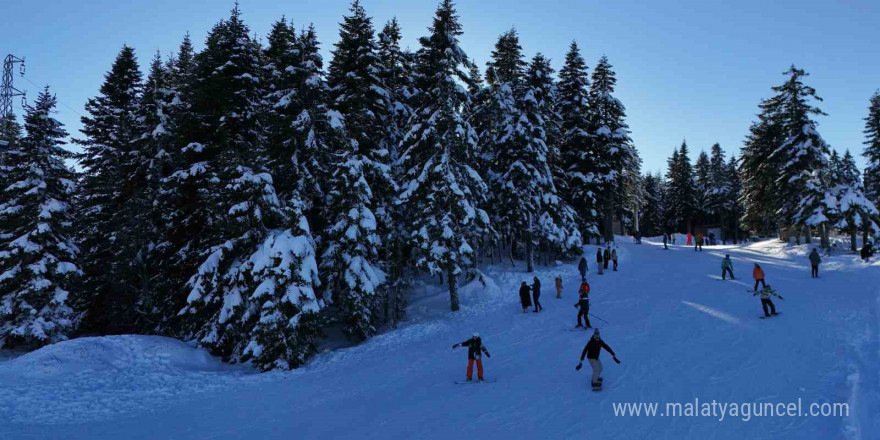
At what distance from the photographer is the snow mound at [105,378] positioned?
40.9 feet

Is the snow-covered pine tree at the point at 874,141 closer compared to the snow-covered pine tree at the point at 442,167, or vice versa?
the snow-covered pine tree at the point at 442,167

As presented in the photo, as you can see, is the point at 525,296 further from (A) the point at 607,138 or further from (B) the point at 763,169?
(B) the point at 763,169

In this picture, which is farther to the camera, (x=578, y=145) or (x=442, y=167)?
(x=578, y=145)

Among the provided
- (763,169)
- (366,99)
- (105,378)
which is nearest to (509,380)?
(105,378)

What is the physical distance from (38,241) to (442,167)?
1923 cm

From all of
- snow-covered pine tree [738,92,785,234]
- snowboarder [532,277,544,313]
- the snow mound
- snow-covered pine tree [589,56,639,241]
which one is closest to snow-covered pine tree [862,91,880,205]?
snow-covered pine tree [738,92,785,234]

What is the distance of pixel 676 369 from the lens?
12.8 meters

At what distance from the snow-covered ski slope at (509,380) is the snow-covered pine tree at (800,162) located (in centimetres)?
1114

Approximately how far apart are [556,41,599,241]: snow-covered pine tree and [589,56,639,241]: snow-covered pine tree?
2.63ft

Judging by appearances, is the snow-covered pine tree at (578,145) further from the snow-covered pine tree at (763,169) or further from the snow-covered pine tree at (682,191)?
the snow-covered pine tree at (682,191)

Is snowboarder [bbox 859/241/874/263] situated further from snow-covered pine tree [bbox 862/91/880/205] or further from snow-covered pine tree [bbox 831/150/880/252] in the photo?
snow-covered pine tree [bbox 862/91/880/205]

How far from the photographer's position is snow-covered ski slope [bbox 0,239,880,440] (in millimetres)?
10203

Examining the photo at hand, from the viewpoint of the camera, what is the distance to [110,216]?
2439cm

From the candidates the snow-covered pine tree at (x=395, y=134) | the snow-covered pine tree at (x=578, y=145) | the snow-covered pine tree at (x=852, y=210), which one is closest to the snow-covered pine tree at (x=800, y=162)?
the snow-covered pine tree at (x=852, y=210)
